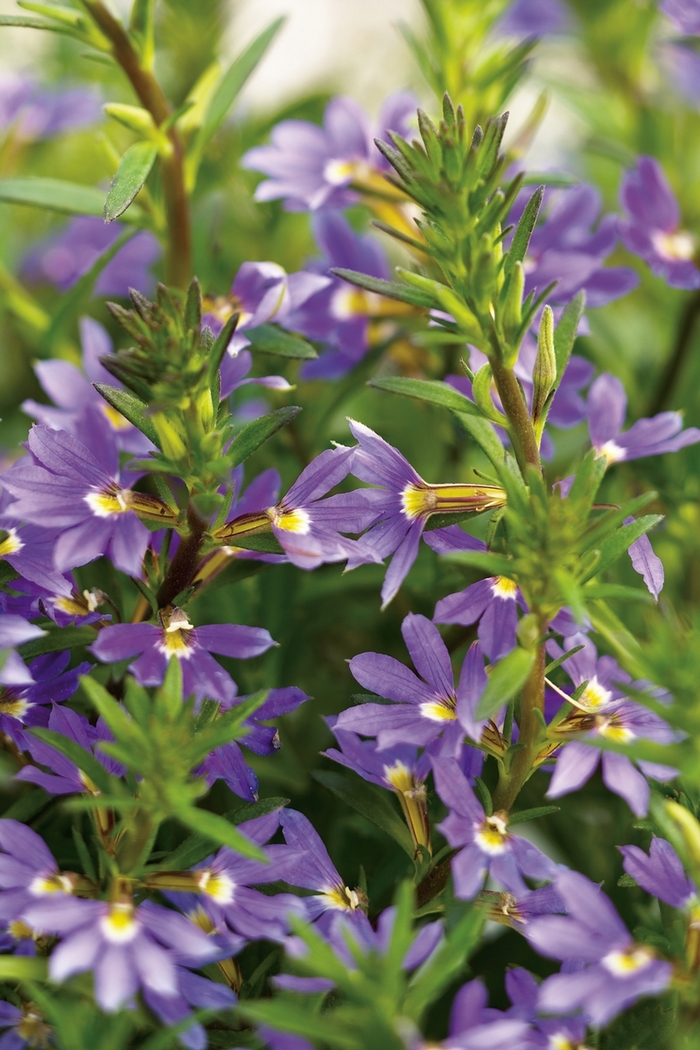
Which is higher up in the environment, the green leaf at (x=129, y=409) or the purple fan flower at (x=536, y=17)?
the purple fan flower at (x=536, y=17)

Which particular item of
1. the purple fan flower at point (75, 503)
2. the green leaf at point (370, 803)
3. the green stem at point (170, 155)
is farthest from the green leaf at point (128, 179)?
the green leaf at point (370, 803)

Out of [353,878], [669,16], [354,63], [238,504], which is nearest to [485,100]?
[669,16]

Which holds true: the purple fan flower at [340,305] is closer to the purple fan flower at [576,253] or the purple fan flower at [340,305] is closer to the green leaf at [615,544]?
the purple fan flower at [576,253]

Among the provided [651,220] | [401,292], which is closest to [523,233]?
A: [401,292]

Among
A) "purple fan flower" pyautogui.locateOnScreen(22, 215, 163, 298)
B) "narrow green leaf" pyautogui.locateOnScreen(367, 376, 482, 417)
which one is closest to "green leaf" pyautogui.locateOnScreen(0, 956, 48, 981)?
"narrow green leaf" pyautogui.locateOnScreen(367, 376, 482, 417)

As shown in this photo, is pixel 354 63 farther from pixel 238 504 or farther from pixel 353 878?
pixel 353 878
